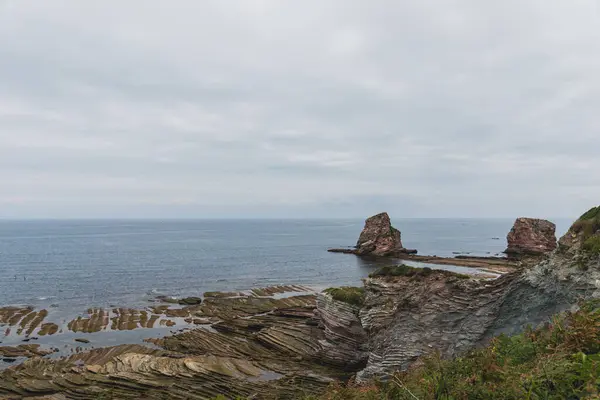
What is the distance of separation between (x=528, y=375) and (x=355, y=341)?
25.3m

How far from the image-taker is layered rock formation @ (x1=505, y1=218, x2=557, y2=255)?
110 metres

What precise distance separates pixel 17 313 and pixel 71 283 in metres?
23.8

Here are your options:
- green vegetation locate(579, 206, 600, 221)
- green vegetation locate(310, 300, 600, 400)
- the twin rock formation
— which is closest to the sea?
the twin rock formation

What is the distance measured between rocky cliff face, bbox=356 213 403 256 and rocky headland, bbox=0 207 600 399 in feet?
302

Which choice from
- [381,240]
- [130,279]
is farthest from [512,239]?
[130,279]

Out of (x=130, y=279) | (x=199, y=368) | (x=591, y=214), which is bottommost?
(x=130, y=279)

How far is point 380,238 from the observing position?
128 metres

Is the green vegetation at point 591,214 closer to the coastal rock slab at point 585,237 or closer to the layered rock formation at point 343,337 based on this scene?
the coastal rock slab at point 585,237

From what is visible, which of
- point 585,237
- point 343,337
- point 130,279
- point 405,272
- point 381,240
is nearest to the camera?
point 585,237

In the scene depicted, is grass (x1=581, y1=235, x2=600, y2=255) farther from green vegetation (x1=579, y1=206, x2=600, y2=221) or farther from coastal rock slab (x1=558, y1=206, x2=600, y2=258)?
green vegetation (x1=579, y1=206, x2=600, y2=221)

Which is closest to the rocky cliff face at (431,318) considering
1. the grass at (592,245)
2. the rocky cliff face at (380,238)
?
the grass at (592,245)

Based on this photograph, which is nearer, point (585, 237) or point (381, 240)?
point (585, 237)

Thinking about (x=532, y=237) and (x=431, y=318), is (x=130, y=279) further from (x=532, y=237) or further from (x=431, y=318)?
(x=532, y=237)

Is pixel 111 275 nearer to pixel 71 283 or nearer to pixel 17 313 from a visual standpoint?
pixel 71 283
